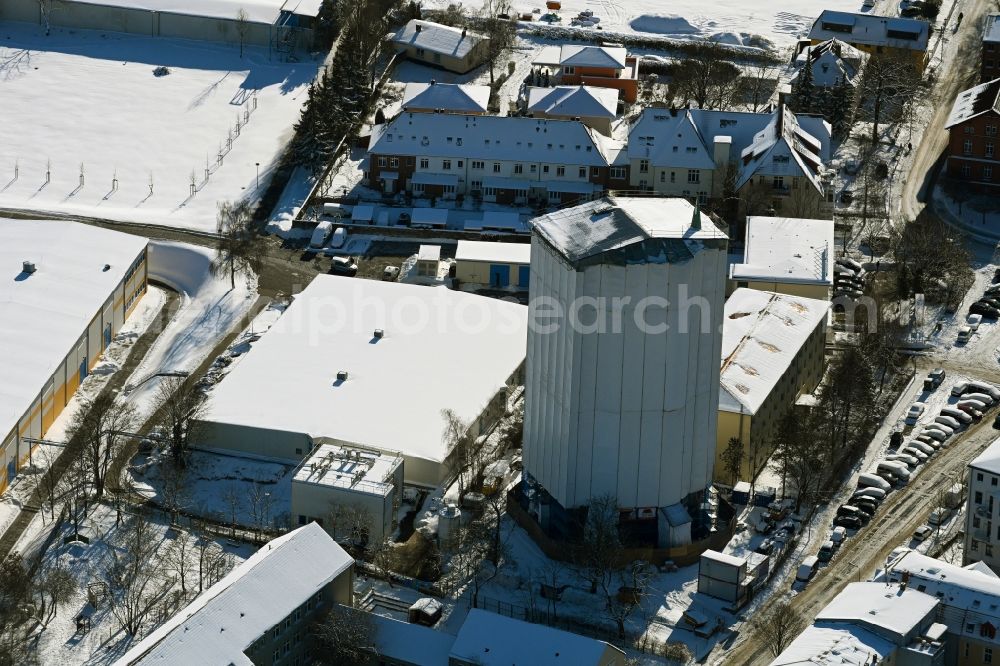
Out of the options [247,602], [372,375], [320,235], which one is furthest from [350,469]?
[320,235]

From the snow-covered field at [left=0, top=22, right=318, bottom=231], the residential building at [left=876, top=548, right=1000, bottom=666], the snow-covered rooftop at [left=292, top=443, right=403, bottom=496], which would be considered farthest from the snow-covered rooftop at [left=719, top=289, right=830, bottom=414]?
the snow-covered field at [left=0, top=22, right=318, bottom=231]

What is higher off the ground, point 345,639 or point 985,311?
point 985,311

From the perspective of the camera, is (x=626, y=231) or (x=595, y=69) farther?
(x=595, y=69)

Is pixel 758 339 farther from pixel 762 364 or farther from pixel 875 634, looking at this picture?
pixel 875 634

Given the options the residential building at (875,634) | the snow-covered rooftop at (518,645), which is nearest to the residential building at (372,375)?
the snow-covered rooftop at (518,645)

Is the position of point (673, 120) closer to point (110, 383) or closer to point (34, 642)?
point (110, 383)

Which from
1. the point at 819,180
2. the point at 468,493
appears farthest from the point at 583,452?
the point at 819,180

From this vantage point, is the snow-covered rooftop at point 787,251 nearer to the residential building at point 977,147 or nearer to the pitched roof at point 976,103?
the residential building at point 977,147
